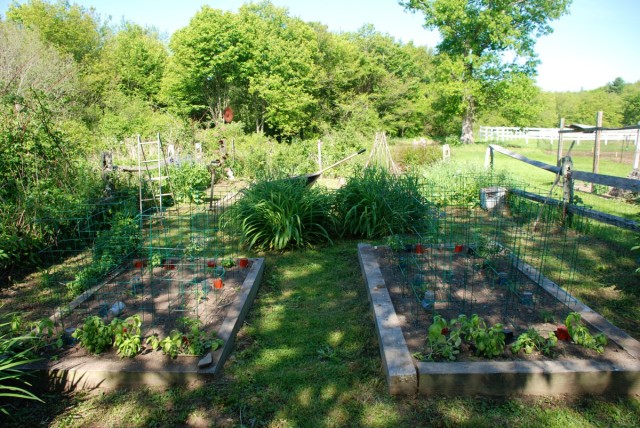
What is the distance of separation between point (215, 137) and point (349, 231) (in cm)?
1118

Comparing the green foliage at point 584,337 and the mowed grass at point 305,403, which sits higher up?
the green foliage at point 584,337

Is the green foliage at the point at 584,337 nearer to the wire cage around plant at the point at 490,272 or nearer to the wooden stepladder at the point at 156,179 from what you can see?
the wire cage around plant at the point at 490,272

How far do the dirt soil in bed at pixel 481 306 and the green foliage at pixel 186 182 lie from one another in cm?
565

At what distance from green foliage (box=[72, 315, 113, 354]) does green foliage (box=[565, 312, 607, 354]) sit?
3.10 meters

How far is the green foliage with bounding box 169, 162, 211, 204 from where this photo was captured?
29.9ft

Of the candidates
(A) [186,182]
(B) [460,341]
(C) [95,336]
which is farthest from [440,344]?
(A) [186,182]

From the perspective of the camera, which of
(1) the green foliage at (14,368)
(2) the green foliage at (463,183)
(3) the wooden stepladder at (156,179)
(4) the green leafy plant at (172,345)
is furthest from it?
(2) the green foliage at (463,183)

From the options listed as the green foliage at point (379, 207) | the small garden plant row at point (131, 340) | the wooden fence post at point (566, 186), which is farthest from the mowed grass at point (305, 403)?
the wooden fence post at point (566, 186)

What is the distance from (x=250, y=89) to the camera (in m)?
24.5

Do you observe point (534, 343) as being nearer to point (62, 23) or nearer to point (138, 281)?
point (138, 281)

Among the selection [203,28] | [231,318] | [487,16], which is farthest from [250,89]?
[231,318]

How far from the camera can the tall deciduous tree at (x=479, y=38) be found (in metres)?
24.3

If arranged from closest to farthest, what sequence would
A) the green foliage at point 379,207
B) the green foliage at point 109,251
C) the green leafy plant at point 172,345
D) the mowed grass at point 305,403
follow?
the mowed grass at point 305,403, the green leafy plant at point 172,345, the green foliage at point 109,251, the green foliage at point 379,207

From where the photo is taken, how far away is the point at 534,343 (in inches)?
112
